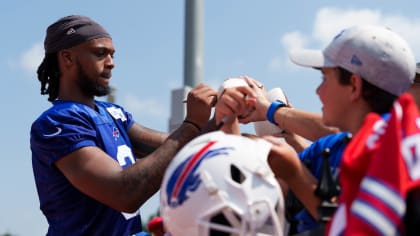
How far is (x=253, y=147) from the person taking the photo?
2.48 meters

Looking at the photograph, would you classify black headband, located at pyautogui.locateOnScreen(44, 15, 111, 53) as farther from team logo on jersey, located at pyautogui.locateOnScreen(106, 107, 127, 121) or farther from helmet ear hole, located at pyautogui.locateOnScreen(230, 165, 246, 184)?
helmet ear hole, located at pyautogui.locateOnScreen(230, 165, 246, 184)

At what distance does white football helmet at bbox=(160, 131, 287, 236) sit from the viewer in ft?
7.65

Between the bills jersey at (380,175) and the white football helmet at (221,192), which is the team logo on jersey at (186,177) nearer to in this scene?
the white football helmet at (221,192)

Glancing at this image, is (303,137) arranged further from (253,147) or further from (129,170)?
(253,147)

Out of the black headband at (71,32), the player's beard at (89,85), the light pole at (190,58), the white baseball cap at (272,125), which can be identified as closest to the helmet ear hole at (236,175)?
the white baseball cap at (272,125)

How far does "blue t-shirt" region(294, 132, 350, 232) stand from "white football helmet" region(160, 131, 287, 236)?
1.42 ft

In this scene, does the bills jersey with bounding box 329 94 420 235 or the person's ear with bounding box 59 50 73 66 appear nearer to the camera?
the bills jersey with bounding box 329 94 420 235

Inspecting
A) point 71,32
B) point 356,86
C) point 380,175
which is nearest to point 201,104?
point 71,32

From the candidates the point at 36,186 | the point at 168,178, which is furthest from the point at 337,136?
the point at 36,186

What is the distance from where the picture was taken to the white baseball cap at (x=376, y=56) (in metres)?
2.69

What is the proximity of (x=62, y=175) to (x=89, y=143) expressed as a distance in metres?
0.24

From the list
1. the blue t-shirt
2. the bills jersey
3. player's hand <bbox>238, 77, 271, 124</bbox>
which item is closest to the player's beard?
player's hand <bbox>238, 77, 271, 124</bbox>

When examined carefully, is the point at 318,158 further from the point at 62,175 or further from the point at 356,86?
the point at 62,175

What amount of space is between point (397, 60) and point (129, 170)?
149 cm
